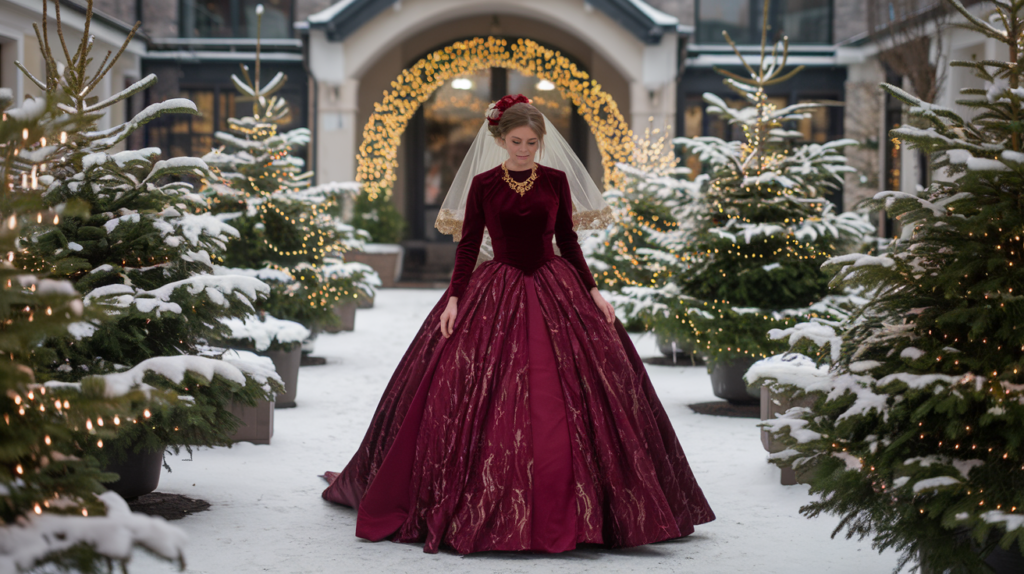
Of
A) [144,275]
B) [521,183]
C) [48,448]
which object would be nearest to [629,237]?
[521,183]

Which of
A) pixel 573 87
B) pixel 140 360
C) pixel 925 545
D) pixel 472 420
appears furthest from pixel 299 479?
pixel 573 87

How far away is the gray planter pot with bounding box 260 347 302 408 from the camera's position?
6.60 m

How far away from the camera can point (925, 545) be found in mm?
2746

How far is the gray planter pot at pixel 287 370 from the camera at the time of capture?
660 cm

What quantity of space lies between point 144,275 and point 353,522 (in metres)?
1.39

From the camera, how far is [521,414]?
3.62 meters

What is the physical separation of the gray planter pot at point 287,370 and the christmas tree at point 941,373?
429 cm

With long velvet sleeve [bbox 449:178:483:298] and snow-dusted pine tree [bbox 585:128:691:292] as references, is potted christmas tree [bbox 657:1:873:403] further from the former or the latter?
long velvet sleeve [bbox 449:178:483:298]

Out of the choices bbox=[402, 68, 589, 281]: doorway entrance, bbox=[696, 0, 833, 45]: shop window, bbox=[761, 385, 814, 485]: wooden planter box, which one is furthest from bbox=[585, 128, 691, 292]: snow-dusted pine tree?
bbox=[402, 68, 589, 281]: doorway entrance

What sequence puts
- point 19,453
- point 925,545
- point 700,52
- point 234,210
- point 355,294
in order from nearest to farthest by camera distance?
point 19,453
point 925,545
point 234,210
point 355,294
point 700,52

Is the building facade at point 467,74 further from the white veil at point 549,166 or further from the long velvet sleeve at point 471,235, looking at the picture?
the long velvet sleeve at point 471,235

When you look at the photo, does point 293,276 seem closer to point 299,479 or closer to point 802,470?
point 299,479

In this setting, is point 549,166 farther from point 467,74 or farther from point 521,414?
point 467,74

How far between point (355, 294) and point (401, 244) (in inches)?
330
